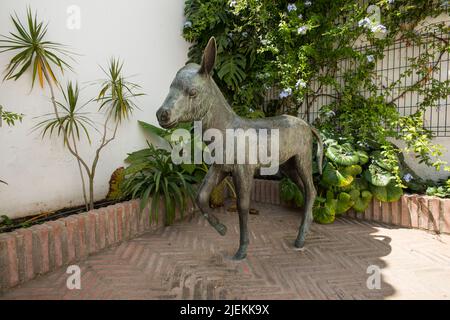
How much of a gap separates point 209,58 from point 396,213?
2.86 metres

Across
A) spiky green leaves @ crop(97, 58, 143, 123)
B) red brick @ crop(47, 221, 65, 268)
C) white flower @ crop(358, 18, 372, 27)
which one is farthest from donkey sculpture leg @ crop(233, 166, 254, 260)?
white flower @ crop(358, 18, 372, 27)

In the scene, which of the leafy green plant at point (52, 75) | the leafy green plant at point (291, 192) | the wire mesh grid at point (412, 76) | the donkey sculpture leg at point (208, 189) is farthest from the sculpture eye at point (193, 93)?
the wire mesh grid at point (412, 76)

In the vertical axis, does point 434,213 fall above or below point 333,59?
below

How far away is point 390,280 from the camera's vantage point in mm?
1946

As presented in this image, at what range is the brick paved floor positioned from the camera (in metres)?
1.81

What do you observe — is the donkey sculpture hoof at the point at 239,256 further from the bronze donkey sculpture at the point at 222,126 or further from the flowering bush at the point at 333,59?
the flowering bush at the point at 333,59

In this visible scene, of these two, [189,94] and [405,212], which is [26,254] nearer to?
[189,94]

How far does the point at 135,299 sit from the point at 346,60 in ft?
14.5

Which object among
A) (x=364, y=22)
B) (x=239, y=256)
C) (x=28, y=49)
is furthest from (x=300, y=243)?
(x=28, y=49)

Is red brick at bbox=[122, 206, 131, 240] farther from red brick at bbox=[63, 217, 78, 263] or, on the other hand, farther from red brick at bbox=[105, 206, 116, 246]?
red brick at bbox=[63, 217, 78, 263]

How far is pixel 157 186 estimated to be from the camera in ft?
9.66

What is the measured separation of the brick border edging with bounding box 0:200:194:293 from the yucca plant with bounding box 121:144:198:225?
0.44ft

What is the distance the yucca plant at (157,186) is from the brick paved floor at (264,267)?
0.30 m
